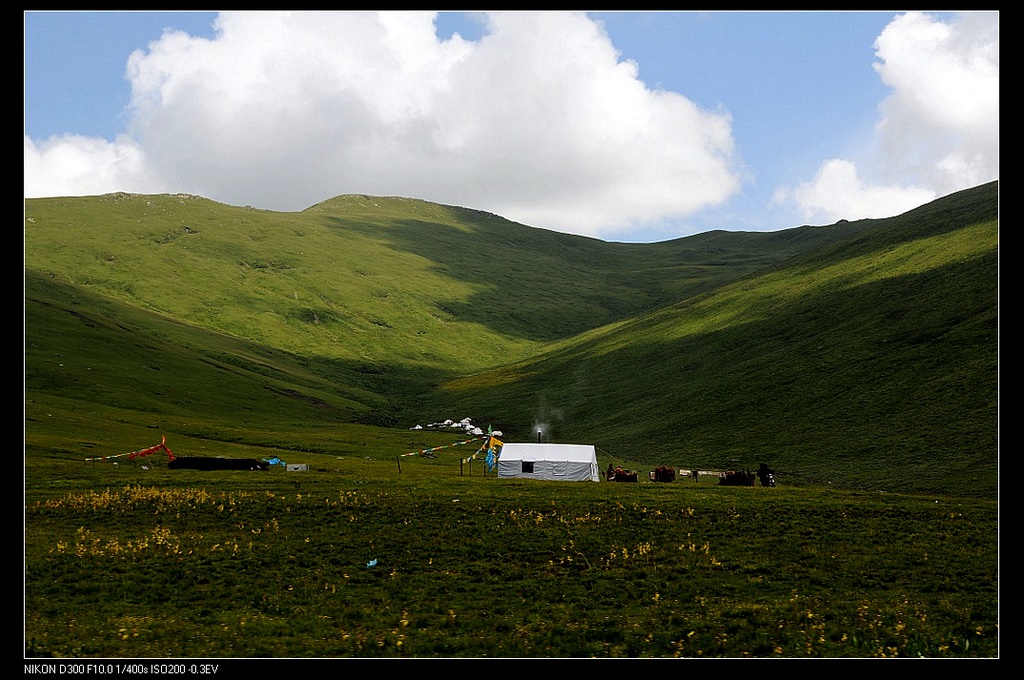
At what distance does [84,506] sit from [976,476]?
7095cm

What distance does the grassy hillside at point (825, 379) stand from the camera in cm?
8944

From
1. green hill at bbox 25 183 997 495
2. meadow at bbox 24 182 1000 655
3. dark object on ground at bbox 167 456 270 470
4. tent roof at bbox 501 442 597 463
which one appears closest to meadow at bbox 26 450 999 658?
meadow at bbox 24 182 1000 655

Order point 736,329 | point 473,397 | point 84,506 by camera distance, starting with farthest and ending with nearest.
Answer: point 473,397, point 736,329, point 84,506

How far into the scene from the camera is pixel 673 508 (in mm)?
50656

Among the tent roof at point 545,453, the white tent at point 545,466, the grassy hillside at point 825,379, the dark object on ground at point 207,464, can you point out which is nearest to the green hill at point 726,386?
the grassy hillside at point 825,379

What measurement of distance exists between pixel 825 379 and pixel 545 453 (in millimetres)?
64714

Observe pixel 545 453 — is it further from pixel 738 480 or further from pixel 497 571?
pixel 497 571

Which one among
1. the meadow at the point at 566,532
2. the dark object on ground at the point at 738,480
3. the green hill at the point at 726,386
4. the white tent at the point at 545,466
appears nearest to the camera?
the meadow at the point at 566,532

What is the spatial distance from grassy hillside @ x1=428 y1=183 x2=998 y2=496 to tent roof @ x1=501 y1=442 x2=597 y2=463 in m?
27.7

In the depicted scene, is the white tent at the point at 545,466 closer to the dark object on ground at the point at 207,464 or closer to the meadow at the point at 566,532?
the meadow at the point at 566,532

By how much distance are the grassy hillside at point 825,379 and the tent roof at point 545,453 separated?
90.9 ft

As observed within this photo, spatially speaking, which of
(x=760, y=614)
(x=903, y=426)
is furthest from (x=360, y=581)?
(x=903, y=426)

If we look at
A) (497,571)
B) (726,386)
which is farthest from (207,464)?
(726,386)
